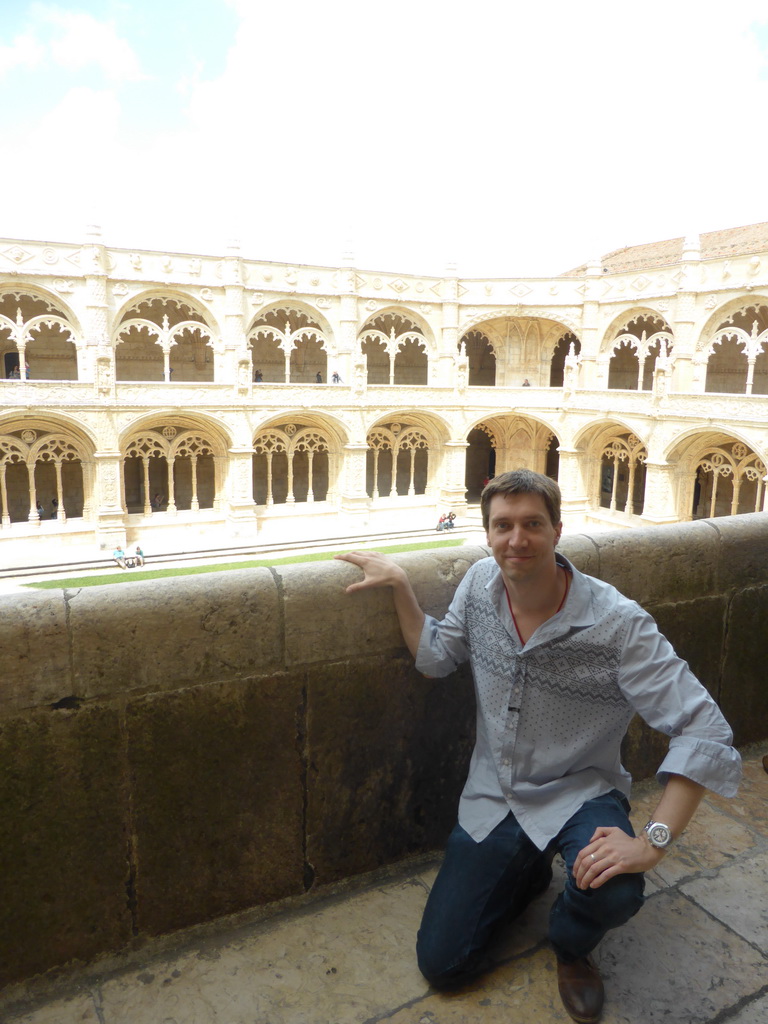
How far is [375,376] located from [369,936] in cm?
2441

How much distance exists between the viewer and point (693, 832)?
2.32m

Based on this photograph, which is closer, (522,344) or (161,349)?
(161,349)

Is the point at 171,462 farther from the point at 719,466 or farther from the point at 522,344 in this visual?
the point at 719,466

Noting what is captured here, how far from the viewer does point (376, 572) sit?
6.57 feet

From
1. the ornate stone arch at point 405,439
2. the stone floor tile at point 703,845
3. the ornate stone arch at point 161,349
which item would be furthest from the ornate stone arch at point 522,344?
the stone floor tile at point 703,845

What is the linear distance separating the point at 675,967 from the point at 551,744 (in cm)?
58

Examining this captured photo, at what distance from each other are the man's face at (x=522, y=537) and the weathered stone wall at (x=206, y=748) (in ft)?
1.27

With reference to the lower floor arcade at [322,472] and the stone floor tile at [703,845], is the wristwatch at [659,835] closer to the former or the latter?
the stone floor tile at [703,845]

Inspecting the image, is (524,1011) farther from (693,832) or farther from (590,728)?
(693,832)

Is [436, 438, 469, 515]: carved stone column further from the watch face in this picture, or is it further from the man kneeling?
the watch face

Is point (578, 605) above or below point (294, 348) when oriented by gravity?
below

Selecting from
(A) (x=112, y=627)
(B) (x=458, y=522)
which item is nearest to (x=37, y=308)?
(B) (x=458, y=522)

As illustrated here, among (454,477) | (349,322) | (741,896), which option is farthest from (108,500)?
(741,896)

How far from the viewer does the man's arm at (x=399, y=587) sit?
200cm
